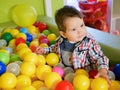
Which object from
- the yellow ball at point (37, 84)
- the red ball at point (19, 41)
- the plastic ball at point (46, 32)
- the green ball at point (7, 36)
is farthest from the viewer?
the plastic ball at point (46, 32)

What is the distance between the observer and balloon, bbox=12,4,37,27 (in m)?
1.68

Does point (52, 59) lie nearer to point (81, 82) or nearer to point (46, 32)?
point (81, 82)

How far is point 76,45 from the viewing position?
1126 mm

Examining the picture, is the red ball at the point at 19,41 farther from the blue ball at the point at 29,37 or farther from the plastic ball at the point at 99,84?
the plastic ball at the point at 99,84

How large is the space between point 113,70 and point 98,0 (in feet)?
3.69

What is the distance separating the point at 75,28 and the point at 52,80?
0.87ft

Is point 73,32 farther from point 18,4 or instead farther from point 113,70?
point 18,4

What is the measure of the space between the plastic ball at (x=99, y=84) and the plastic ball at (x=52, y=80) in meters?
0.16

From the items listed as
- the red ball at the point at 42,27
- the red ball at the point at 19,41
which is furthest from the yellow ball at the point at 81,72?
the red ball at the point at 42,27

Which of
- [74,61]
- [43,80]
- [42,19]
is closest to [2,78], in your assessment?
[43,80]

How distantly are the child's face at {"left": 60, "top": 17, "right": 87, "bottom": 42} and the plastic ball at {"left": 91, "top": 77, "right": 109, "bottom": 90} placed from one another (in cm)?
24

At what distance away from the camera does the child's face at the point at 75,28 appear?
1.05 meters

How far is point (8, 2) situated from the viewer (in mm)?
1825

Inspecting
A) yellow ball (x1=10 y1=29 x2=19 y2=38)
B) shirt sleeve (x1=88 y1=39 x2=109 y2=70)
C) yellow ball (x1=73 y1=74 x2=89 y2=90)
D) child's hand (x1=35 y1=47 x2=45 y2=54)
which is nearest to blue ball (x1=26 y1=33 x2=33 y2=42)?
yellow ball (x1=10 y1=29 x2=19 y2=38)
